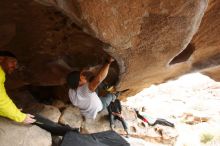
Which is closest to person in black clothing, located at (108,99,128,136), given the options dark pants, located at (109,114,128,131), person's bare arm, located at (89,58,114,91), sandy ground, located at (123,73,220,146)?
dark pants, located at (109,114,128,131)

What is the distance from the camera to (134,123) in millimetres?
7395

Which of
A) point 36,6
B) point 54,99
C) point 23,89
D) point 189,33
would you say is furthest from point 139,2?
point 54,99

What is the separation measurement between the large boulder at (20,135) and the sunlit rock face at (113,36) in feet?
4.42

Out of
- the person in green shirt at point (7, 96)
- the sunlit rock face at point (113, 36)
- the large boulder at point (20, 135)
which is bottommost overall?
the large boulder at point (20, 135)

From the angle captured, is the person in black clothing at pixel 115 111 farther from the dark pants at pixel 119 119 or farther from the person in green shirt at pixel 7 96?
the person in green shirt at pixel 7 96

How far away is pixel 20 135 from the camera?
4.02 meters

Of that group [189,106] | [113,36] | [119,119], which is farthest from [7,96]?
[189,106]

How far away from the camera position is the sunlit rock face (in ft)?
9.71

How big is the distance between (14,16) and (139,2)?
2200 mm

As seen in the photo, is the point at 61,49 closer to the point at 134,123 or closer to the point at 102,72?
the point at 102,72

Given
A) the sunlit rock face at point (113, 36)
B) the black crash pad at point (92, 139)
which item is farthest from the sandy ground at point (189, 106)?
the sunlit rock face at point (113, 36)

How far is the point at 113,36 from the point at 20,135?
1862mm

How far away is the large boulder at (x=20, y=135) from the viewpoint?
3.94m

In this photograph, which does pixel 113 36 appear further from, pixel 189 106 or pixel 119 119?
pixel 189 106
